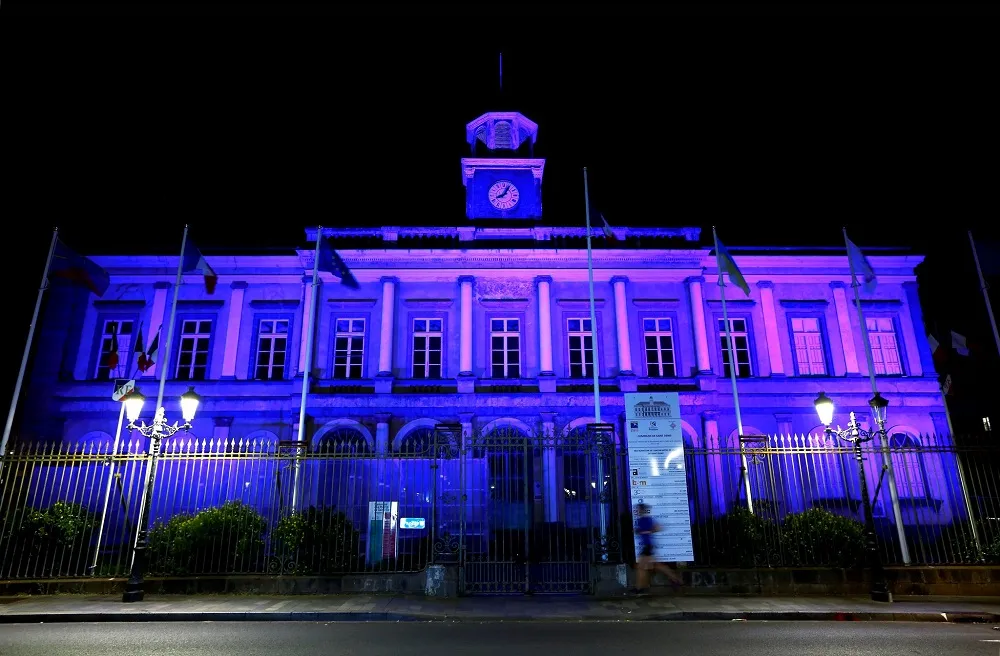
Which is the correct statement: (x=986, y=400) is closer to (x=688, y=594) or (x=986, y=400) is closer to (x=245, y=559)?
(x=688, y=594)

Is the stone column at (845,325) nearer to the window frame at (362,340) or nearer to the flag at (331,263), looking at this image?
the window frame at (362,340)

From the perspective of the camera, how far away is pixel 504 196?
25.8m

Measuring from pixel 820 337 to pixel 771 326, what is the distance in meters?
2.07

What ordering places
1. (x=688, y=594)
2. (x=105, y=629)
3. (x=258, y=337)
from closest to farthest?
(x=105, y=629), (x=688, y=594), (x=258, y=337)

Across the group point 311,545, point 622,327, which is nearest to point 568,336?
point 622,327

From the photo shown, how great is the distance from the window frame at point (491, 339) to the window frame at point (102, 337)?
1253 centimetres

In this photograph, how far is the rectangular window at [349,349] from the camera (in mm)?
22352

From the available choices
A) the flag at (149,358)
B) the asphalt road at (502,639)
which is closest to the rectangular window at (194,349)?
the flag at (149,358)

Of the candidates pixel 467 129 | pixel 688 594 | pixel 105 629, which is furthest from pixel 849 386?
pixel 105 629

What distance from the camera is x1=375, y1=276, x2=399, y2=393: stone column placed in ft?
70.8

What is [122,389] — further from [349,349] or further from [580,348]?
[580,348]

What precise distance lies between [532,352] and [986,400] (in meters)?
19.1

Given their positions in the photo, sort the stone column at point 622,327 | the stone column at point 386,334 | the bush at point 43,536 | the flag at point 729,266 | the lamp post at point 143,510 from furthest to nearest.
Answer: the stone column at point 622,327
the stone column at point 386,334
the flag at point 729,266
the bush at point 43,536
the lamp post at point 143,510

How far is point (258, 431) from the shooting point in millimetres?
21531
